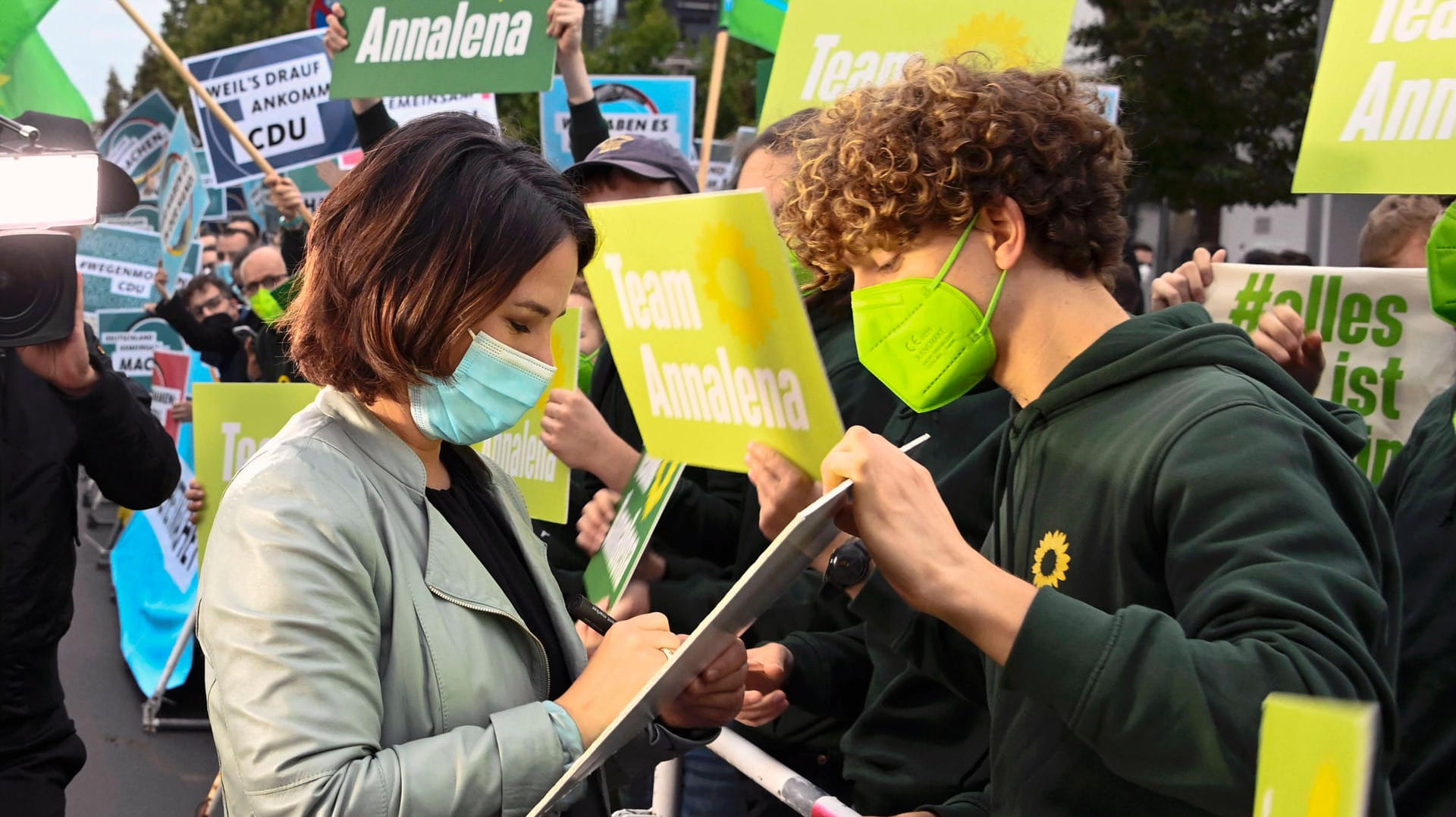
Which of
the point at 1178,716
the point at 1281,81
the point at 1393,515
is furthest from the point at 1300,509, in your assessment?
the point at 1281,81

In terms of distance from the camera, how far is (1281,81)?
74.1 ft

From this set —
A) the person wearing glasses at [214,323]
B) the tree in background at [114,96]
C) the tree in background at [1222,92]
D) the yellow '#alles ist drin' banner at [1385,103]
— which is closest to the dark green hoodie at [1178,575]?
the yellow '#alles ist drin' banner at [1385,103]

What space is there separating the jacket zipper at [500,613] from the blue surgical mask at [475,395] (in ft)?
0.88

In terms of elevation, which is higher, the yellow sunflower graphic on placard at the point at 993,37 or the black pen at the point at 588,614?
the yellow sunflower graphic on placard at the point at 993,37

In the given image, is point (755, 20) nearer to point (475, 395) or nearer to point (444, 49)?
point (444, 49)

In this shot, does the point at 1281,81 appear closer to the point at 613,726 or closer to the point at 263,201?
the point at 263,201

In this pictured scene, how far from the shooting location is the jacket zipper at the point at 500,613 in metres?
1.89

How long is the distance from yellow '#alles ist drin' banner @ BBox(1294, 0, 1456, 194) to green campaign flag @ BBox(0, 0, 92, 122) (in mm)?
3817

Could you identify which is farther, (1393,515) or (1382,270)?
(1382,270)

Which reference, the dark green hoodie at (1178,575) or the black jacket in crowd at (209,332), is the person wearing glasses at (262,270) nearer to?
the black jacket in crowd at (209,332)

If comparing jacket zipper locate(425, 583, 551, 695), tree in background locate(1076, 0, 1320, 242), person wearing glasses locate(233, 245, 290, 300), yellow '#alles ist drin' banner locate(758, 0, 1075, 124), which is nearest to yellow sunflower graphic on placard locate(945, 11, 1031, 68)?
yellow '#alles ist drin' banner locate(758, 0, 1075, 124)

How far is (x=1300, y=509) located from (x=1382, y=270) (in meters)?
1.82

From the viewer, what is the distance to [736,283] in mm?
2189

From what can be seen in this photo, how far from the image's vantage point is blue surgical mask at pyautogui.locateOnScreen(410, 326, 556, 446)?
204 cm
